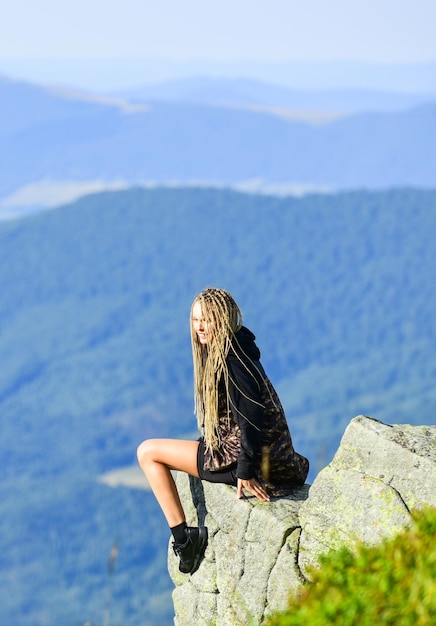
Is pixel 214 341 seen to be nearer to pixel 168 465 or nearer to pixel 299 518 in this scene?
pixel 168 465

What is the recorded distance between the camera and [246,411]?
18.6 feet

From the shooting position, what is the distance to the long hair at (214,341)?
572 cm

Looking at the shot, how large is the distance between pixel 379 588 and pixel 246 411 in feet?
7.77

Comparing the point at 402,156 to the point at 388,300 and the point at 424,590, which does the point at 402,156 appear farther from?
the point at 424,590

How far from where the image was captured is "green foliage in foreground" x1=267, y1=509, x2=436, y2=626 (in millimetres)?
3182

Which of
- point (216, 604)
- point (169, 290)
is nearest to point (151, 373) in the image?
point (169, 290)

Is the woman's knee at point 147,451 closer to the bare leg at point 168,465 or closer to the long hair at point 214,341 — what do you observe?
the bare leg at point 168,465

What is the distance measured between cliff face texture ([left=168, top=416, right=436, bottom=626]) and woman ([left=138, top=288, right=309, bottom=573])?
0.13 m

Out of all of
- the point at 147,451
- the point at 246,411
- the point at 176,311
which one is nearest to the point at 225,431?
the point at 246,411

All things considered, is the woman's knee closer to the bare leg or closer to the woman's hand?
the bare leg

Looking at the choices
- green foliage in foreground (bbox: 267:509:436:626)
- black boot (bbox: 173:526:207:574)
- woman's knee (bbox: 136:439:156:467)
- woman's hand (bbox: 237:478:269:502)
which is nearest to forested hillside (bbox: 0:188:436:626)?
black boot (bbox: 173:526:207:574)

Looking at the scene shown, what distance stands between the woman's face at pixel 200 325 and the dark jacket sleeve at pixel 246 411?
0.58 ft

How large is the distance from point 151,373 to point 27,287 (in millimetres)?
24366

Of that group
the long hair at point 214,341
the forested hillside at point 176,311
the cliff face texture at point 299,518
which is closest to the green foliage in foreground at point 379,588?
the cliff face texture at point 299,518
